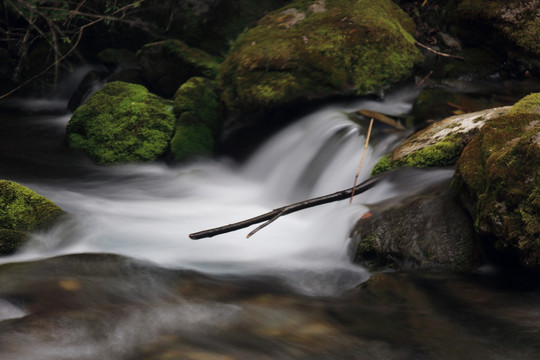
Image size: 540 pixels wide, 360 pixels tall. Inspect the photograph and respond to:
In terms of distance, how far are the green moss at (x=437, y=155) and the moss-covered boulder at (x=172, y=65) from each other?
446 cm

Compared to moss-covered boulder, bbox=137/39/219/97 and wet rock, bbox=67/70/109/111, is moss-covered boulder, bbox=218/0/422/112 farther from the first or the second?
wet rock, bbox=67/70/109/111

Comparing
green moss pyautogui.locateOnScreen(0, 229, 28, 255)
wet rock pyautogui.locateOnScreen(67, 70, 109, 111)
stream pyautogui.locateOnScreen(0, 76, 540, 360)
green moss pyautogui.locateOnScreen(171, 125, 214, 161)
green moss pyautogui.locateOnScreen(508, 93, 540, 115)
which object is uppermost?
wet rock pyautogui.locateOnScreen(67, 70, 109, 111)

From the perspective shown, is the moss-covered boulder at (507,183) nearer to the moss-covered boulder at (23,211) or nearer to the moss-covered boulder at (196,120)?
the moss-covered boulder at (23,211)

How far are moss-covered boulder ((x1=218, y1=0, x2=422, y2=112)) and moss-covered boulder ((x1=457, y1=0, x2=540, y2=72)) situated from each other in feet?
4.05

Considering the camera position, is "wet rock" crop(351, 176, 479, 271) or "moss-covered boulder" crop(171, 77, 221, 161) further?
"moss-covered boulder" crop(171, 77, 221, 161)

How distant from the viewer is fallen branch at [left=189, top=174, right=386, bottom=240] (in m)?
3.26

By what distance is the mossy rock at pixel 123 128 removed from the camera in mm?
7047

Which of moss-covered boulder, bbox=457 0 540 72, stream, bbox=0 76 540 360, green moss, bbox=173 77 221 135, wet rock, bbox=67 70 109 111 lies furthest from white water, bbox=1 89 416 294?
wet rock, bbox=67 70 109 111

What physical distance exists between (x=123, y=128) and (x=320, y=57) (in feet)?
9.44

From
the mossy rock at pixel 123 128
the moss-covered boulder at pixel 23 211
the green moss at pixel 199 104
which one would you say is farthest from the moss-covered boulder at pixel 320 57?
the moss-covered boulder at pixel 23 211

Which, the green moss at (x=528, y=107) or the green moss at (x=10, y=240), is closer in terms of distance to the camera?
the green moss at (x=10, y=240)

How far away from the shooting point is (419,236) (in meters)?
3.74

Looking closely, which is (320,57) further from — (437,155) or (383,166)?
(437,155)

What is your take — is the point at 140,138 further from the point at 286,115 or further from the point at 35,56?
the point at 35,56
